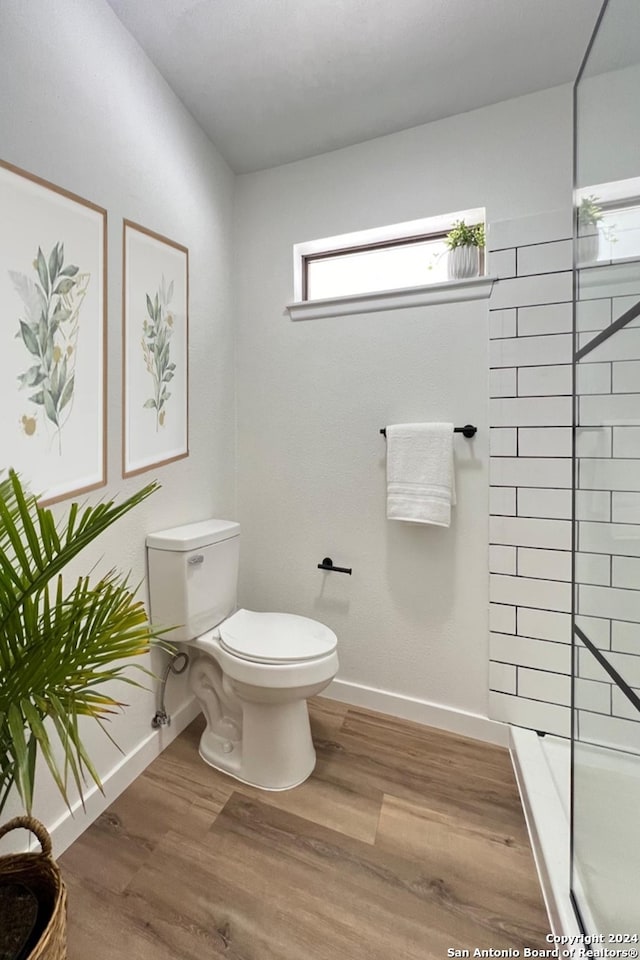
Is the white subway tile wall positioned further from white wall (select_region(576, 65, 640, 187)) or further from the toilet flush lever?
the toilet flush lever

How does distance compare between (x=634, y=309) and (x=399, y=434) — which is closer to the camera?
(x=634, y=309)

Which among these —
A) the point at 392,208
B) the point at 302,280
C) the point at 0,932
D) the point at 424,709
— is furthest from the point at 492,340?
the point at 0,932

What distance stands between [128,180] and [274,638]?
1.60 m

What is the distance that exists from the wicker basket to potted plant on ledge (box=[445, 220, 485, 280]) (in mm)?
1961

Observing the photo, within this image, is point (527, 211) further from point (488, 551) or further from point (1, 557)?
point (1, 557)

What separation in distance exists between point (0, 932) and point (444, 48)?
8.08ft

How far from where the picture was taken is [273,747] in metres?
1.34

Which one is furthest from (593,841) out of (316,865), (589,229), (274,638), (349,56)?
(349,56)

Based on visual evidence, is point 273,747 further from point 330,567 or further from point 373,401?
point 373,401

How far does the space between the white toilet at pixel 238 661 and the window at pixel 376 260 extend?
1231 millimetres

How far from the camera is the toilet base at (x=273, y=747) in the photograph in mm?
1339

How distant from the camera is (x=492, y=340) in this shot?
1.52m

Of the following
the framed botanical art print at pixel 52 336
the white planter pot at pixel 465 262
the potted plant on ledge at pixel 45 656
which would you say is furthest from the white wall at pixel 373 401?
the potted plant on ledge at pixel 45 656

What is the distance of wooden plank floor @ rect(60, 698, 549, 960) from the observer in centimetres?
93
